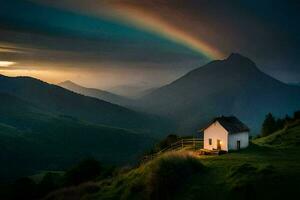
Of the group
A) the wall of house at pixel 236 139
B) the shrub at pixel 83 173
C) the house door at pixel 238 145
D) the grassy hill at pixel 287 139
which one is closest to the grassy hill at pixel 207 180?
the wall of house at pixel 236 139

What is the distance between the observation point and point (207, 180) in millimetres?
45250

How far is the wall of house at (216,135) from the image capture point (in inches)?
2581

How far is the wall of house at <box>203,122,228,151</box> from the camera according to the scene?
65.6 m

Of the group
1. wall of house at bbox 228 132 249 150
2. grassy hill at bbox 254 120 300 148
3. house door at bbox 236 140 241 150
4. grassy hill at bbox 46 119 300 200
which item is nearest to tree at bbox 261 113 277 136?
grassy hill at bbox 254 120 300 148

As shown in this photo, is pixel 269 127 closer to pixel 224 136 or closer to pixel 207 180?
pixel 224 136

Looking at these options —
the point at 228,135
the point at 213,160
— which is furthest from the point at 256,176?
the point at 228,135

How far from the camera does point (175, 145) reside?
285 feet

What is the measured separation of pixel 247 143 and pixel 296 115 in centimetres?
3629

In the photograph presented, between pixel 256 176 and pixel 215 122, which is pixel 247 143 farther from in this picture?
pixel 256 176

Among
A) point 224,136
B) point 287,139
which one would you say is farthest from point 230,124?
point 287,139

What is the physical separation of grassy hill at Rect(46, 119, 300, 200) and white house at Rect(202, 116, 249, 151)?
6264 mm

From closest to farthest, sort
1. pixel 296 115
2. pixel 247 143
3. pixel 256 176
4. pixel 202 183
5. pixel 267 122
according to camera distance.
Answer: pixel 256 176 → pixel 202 183 → pixel 247 143 → pixel 296 115 → pixel 267 122

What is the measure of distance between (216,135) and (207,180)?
22.5 m

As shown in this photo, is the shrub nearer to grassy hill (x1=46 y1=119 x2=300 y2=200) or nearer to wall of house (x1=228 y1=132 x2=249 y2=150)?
grassy hill (x1=46 y1=119 x2=300 y2=200)
